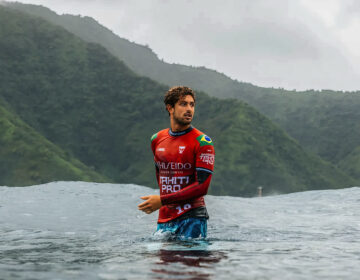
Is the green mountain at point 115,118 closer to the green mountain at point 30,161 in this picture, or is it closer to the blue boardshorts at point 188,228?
the green mountain at point 30,161

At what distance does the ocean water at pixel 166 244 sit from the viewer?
15.9 ft

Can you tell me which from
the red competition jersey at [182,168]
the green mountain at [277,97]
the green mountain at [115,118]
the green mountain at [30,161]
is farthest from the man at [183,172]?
the green mountain at [277,97]

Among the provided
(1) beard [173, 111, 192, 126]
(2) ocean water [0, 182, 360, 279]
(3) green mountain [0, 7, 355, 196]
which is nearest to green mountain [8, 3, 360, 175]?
(3) green mountain [0, 7, 355, 196]

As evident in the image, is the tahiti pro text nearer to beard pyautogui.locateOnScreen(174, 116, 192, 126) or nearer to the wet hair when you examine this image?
beard pyautogui.locateOnScreen(174, 116, 192, 126)

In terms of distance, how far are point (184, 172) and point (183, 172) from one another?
1cm

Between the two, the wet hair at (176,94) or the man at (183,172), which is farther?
the wet hair at (176,94)

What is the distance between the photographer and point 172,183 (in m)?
5.91

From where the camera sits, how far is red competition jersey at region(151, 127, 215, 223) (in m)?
→ 5.64

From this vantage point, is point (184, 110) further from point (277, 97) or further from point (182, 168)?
point (277, 97)

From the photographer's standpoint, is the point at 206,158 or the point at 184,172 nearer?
the point at 206,158

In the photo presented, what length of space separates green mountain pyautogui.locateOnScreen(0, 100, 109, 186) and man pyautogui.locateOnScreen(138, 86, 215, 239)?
68.4m

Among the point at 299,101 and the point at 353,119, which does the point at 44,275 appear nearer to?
the point at 353,119

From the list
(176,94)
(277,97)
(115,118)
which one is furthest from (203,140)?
(277,97)

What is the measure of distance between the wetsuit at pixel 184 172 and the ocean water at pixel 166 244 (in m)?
0.37
